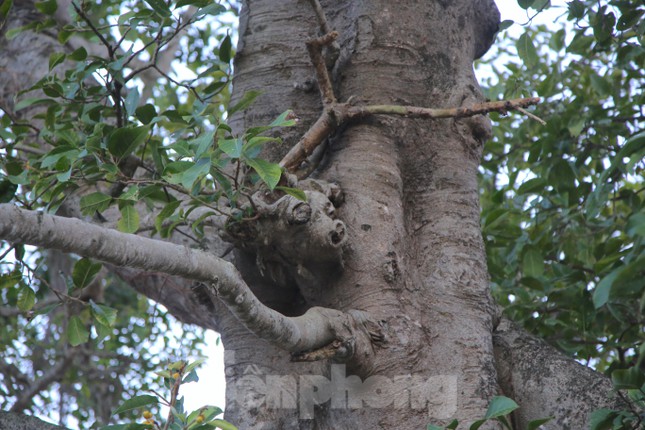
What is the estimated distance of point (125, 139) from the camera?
5.48ft

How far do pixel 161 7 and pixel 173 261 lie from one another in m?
0.91

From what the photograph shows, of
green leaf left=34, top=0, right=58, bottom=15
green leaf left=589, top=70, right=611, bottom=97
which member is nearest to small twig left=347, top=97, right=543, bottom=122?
green leaf left=34, top=0, right=58, bottom=15

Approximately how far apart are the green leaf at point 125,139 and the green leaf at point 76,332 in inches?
21.8

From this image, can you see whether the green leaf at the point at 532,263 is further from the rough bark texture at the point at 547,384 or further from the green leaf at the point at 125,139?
the green leaf at the point at 125,139

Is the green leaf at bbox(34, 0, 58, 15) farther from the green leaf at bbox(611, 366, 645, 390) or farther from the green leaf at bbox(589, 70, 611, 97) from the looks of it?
the green leaf at bbox(589, 70, 611, 97)

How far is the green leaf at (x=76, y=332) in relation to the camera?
198 centimetres

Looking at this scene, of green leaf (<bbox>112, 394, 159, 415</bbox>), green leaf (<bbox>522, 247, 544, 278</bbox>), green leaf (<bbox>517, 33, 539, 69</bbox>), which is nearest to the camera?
green leaf (<bbox>112, 394, 159, 415</bbox>)

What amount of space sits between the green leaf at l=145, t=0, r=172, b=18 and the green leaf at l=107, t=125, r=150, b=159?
521 millimetres

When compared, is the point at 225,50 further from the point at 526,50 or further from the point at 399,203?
the point at 526,50

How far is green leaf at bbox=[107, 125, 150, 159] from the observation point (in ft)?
5.43

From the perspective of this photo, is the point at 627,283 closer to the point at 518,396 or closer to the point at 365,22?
the point at 518,396

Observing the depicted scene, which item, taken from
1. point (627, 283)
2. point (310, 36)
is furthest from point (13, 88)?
point (627, 283)

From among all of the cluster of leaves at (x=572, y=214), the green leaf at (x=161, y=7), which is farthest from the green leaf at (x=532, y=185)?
the green leaf at (x=161, y=7)

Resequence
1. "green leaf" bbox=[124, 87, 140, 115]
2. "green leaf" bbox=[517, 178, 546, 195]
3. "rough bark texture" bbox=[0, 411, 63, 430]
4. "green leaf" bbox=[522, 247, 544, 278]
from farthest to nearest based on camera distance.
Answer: "green leaf" bbox=[522, 247, 544, 278] < "green leaf" bbox=[517, 178, 546, 195] < "green leaf" bbox=[124, 87, 140, 115] < "rough bark texture" bbox=[0, 411, 63, 430]
